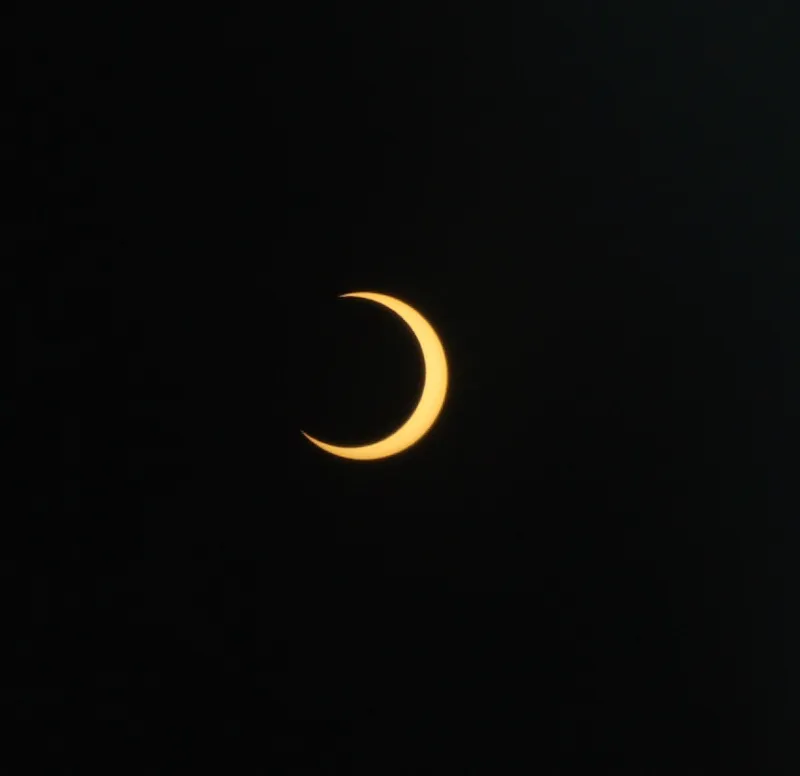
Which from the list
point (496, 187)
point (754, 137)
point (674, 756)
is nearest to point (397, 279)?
point (496, 187)

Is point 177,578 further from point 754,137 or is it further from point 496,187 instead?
point 754,137

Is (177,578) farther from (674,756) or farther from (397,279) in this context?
(674,756)

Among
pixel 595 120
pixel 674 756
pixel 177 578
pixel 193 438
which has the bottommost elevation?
pixel 674 756

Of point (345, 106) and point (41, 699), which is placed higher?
point (345, 106)

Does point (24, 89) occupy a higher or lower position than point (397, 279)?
higher

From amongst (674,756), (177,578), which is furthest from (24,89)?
(674,756)

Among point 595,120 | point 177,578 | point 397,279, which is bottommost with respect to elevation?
point 177,578
